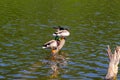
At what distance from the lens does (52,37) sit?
1527 inches

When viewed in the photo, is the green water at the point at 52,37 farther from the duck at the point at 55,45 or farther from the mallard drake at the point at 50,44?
the mallard drake at the point at 50,44

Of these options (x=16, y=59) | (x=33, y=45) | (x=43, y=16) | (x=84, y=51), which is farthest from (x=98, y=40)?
(x=43, y=16)

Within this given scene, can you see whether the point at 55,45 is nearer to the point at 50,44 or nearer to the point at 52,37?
the point at 50,44

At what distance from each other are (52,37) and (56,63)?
922 centimetres

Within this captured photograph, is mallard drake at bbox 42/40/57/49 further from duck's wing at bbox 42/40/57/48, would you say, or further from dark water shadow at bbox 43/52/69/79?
dark water shadow at bbox 43/52/69/79

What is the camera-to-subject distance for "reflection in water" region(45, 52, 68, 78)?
2730 centimetres

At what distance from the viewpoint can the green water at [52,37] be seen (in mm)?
27620

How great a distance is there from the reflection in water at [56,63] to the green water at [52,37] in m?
0.25

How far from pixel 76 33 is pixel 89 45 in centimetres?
527

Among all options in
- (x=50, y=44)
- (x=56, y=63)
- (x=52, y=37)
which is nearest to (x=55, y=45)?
(x=50, y=44)

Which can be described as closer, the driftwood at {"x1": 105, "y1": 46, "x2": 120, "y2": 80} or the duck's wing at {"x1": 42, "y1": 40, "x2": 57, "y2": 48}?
the driftwood at {"x1": 105, "y1": 46, "x2": 120, "y2": 80}

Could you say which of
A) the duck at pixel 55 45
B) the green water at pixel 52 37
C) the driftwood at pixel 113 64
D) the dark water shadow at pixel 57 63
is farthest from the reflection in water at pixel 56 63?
the driftwood at pixel 113 64

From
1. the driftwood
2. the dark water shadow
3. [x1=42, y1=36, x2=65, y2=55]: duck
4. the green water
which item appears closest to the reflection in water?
the dark water shadow

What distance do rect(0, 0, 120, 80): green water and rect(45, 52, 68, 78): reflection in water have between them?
0.25 meters
